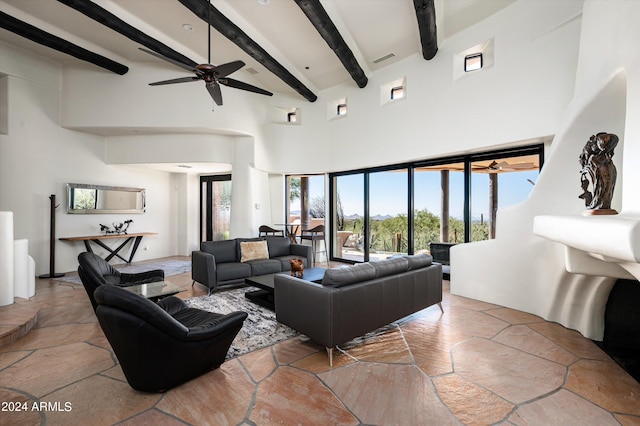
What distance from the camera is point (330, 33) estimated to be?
4.79 meters

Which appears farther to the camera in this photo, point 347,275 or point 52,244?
point 52,244

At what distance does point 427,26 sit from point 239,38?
310cm

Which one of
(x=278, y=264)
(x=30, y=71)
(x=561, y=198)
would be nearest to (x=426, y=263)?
(x=561, y=198)

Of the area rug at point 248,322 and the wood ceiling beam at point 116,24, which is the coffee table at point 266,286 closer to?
the area rug at point 248,322

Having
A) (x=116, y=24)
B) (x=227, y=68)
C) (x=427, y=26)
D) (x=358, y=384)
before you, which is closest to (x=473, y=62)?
(x=427, y=26)

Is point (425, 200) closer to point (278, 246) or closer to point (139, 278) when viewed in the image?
point (278, 246)

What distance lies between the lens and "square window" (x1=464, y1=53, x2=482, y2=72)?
5.24 metres

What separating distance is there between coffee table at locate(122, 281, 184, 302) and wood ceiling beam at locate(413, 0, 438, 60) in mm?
4954

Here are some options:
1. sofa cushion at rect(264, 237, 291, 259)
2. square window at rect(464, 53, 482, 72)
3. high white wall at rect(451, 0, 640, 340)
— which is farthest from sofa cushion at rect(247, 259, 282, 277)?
square window at rect(464, 53, 482, 72)

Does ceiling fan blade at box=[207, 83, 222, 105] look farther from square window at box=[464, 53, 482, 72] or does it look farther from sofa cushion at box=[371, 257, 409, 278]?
square window at box=[464, 53, 482, 72]

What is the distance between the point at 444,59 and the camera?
5.41 m

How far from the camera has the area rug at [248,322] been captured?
9.54ft

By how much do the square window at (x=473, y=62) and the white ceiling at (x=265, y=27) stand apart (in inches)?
20.5

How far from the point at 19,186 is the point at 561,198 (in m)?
9.09
